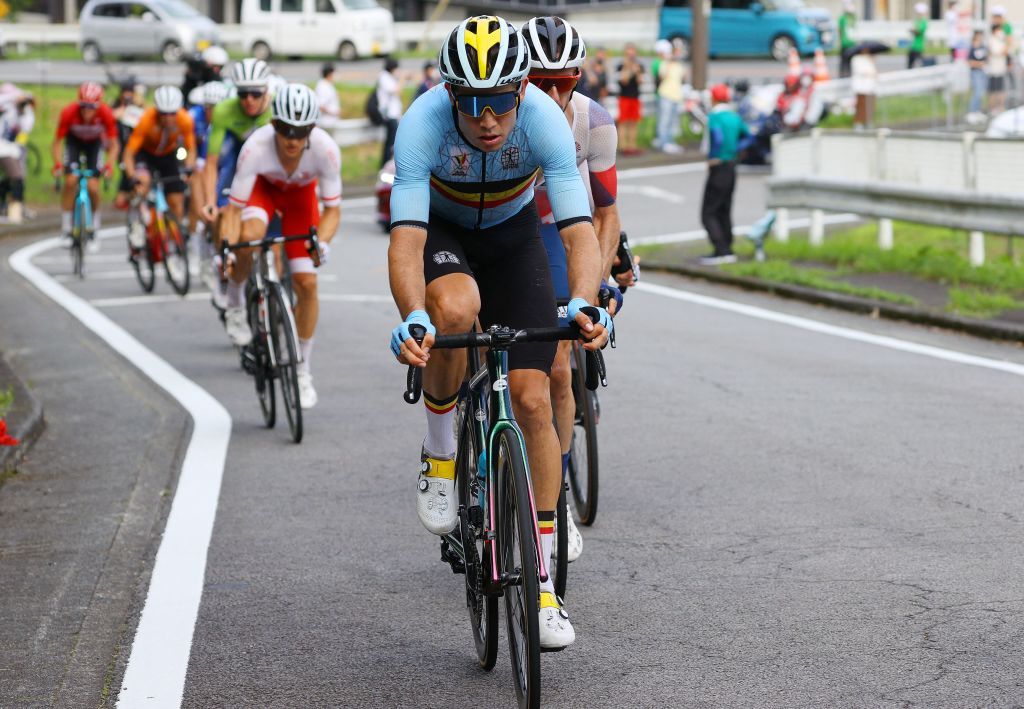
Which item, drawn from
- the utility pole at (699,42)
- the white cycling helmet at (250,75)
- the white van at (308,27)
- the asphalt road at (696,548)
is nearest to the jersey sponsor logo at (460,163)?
the asphalt road at (696,548)

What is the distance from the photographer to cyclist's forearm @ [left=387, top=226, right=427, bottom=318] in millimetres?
5277

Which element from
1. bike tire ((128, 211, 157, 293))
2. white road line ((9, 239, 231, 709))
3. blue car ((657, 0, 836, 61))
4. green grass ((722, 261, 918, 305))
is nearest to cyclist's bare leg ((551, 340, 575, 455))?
white road line ((9, 239, 231, 709))

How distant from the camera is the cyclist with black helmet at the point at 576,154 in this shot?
20.8ft

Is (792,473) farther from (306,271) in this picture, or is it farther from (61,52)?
(61,52)

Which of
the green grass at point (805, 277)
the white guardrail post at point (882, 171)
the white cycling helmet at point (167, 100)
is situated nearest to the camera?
the green grass at point (805, 277)

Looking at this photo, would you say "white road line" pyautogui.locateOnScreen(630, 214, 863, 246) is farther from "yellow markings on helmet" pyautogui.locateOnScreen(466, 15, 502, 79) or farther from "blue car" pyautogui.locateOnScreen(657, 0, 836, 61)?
"blue car" pyautogui.locateOnScreen(657, 0, 836, 61)

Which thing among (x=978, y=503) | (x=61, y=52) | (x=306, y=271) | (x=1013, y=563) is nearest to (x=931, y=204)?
(x=306, y=271)

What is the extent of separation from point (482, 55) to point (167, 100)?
1101 centimetres

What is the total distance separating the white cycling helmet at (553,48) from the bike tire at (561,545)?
6.42ft

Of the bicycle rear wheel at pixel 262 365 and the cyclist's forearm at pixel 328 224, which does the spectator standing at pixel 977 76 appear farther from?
the bicycle rear wheel at pixel 262 365

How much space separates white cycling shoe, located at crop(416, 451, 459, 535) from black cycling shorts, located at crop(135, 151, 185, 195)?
1142 cm

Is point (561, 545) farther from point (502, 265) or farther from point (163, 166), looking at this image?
point (163, 166)

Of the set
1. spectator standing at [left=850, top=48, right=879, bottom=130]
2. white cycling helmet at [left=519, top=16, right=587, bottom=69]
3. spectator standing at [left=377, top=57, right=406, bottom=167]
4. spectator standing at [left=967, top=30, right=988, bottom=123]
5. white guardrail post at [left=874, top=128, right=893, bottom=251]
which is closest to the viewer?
white cycling helmet at [left=519, top=16, right=587, bottom=69]

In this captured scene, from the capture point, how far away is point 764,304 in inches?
607
